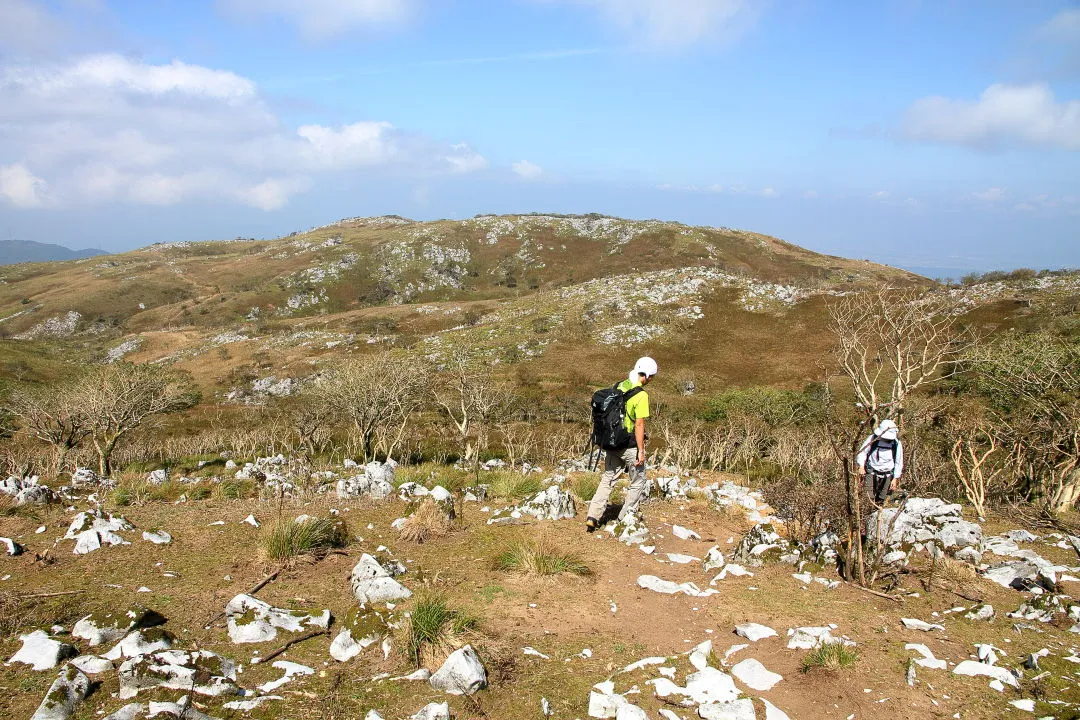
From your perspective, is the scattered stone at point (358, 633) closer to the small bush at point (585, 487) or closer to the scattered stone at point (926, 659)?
the scattered stone at point (926, 659)

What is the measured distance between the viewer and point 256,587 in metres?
7.28

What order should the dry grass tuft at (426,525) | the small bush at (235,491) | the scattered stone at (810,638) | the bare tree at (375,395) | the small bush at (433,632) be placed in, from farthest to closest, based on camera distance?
the bare tree at (375,395), the small bush at (235,491), the dry grass tuft at (426,525), the scattered stone at (810,638), the small bush at (433,632)

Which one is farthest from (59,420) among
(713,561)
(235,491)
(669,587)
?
(713,561)

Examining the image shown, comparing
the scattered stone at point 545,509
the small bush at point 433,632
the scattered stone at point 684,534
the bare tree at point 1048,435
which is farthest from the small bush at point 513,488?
the bare tree at point 1048,435

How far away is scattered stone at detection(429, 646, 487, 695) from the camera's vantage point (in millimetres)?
5281

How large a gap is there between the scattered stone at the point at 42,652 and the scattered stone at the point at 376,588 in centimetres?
279

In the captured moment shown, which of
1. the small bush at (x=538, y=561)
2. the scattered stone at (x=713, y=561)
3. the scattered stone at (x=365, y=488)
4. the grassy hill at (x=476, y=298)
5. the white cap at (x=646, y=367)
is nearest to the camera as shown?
the small bush at (x=538, y=561)

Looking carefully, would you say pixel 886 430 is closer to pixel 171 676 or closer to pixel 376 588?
pixel 376 588

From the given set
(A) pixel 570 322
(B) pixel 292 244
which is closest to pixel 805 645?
(A) pixel 570 322

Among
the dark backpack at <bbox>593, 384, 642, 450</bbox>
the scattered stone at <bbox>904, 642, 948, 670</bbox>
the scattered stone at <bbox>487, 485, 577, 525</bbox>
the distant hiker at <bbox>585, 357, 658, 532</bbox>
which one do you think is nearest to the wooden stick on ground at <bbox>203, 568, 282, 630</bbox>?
the scattered stone at <bbox>487, 485, 577, 525</bbox>

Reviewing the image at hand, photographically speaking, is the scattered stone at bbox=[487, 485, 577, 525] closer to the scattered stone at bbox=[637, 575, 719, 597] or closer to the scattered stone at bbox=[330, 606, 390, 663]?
the scattered stone at bbox=[637, 575, 719, 597]

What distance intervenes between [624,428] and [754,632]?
353cm

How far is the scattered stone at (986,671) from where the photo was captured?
17.2 feet

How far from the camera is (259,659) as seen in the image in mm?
5781
